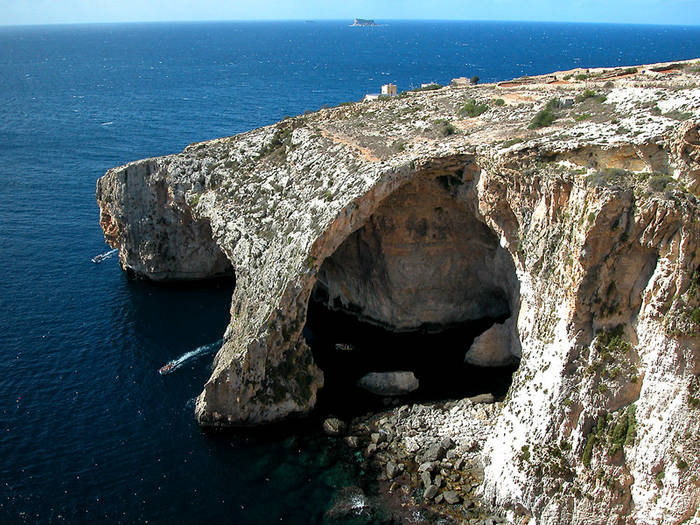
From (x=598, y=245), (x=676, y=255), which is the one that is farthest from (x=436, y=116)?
(x=676, y=255)

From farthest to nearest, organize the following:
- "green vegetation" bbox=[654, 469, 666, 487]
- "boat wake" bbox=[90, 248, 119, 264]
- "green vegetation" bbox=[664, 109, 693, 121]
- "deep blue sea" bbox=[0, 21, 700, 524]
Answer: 1. "boat wake" bbox=[90, 248, 119, 264]
2. "deep blue sea" bbox=[0, 21, 700, 524]
3. "green vegetation" bbox=[664, 109, 693, 121]
4. "green vegetation" bbox=[654, 469, 666, 487]

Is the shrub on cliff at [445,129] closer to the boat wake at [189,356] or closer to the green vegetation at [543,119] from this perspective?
the green vegetation at [543,119]

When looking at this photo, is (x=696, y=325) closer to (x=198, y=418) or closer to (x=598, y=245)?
(x=598, y=245)

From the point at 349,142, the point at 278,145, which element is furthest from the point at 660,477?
the point at 278,145

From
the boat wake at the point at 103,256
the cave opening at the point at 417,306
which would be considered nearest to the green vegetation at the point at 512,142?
the cave opening at the point at 417,306

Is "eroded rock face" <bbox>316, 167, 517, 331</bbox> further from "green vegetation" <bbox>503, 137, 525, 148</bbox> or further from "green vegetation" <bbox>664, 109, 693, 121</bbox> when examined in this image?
"green vegetation" <bbox>664, 109, 693, 121</bbox>

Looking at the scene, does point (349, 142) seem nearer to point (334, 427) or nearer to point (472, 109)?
point (472, 109)

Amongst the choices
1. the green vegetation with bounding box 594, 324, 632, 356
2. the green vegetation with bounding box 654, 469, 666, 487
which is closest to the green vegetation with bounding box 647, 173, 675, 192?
the green vegetation with bounding box 594, 324, 632, 356
